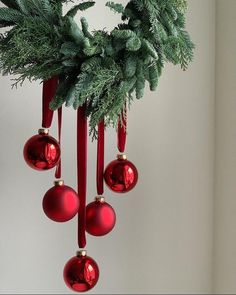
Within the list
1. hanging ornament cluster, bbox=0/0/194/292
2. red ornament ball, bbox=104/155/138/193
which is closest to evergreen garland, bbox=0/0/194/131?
hanging ornament cluster, bbox=0/0/194/292

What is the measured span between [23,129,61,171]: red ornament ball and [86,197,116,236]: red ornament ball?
11cm

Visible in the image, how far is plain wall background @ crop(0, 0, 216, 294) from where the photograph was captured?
108 centimetres

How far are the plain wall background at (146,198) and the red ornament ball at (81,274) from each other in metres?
0.21

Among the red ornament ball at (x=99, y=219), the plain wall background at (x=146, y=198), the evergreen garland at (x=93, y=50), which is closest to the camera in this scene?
the evergreen garland at (x=93, y=50)

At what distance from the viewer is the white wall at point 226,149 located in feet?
3.73

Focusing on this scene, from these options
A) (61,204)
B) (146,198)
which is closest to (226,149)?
(146,198)

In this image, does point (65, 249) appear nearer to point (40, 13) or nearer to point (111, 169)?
point (111, 169)

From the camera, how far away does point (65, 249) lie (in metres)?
1.12

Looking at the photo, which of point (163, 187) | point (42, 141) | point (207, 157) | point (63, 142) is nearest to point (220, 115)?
point (207, 157)

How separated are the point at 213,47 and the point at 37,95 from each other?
0.43m

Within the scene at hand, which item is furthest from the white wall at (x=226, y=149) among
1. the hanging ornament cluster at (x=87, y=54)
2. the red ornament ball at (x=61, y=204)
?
the red ornament ball at (x=61, y=204)

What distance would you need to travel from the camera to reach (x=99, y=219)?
90 cm

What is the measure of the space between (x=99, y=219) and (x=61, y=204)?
8cm

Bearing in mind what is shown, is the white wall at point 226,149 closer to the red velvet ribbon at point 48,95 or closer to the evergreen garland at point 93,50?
the evergreen garland at point 93,50
